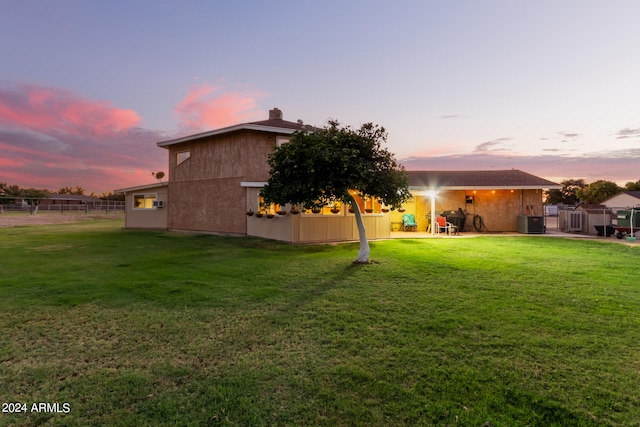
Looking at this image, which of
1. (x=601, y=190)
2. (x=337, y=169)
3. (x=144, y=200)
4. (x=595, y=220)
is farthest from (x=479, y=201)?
(x=601, y=190)

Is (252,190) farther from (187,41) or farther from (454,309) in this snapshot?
(454,309)

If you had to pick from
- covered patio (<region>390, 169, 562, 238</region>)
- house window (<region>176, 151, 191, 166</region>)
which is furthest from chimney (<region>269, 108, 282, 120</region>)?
covered patio (<region>390, 169, 562, 238</region>)

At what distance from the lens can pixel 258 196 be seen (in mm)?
14555

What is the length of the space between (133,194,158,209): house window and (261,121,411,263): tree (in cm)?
1378

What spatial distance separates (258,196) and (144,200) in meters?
10.7

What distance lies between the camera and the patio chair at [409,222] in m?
18.0

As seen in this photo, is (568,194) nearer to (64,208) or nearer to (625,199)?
(625,199)

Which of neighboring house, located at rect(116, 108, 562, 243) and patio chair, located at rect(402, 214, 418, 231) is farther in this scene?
patio chair, located at rect(402, 214, 418, 231)

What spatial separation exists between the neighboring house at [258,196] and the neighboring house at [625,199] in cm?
4017

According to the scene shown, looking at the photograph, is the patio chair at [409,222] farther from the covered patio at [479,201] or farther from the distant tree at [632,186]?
the distant tree at [632,186]

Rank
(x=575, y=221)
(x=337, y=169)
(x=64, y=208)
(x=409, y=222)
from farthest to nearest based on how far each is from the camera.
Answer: (x=64, y=208), (x=409, y=222), (x=575, y=221), (x=337, y=169)

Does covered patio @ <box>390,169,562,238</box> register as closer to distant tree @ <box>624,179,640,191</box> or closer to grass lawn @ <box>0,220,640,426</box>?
grass lawn @ <box>0,220,640,426</box>

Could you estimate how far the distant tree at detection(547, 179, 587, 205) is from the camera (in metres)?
68.6

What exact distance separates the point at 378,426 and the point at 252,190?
43.9ft
